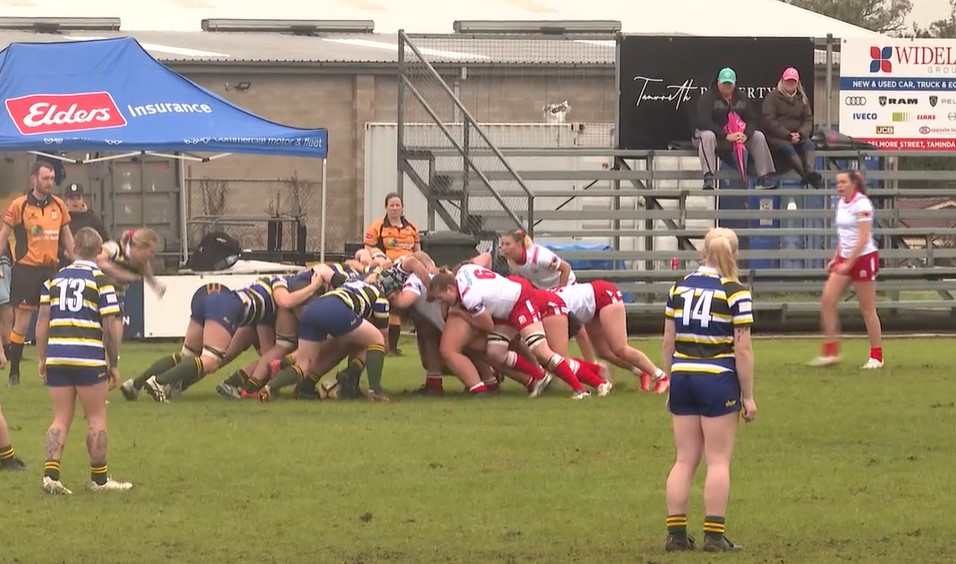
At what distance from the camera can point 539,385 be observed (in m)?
15.0

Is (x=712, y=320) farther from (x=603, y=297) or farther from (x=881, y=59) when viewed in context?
(x=881, y=59)

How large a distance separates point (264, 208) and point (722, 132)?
11637 millimetres

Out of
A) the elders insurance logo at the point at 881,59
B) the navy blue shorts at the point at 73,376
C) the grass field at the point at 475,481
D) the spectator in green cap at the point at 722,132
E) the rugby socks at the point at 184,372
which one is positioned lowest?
the grass field at the point at 475,481

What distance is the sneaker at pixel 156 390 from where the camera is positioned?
14.6 meters

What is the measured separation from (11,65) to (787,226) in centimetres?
→ 1083

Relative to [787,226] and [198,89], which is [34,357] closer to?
[198,89]

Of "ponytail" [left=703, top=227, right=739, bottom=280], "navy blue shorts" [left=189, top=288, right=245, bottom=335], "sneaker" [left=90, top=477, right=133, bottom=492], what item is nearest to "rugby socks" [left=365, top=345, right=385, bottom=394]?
"navy blue shorts" [left=189, top=288, right=245, bottom=335]

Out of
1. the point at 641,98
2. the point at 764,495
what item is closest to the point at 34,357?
the point at 641,98

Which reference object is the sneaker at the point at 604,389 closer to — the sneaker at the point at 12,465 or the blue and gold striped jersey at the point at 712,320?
the sneaker at the point at 12,465

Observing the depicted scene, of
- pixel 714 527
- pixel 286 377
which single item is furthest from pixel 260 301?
pixel 714 527

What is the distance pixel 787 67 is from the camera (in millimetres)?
24125

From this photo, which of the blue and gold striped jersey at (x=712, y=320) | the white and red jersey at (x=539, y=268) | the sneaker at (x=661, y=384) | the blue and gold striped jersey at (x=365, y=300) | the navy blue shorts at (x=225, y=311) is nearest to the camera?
the blue and gold striped jersey at (x=712, y=320)

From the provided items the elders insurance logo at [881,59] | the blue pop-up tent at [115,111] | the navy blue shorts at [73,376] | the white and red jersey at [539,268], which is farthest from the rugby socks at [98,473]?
the elders insurance logo at [881,59]

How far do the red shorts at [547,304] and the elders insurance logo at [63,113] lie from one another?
8.04 meters
